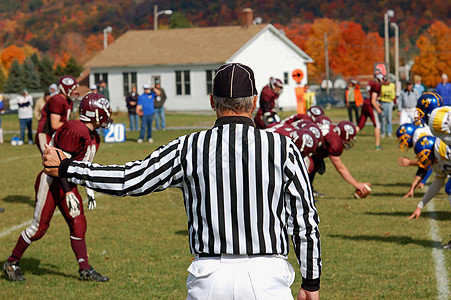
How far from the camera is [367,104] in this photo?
2016cm

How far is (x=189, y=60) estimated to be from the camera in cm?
5444

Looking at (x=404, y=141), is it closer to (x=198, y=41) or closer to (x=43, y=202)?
(x=43, y=202)

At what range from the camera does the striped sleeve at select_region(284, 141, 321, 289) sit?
3359mm

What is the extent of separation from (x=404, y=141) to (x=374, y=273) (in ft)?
10.7

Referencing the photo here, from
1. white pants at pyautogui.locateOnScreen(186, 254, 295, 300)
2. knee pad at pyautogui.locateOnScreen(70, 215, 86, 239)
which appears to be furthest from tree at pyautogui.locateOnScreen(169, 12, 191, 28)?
white pants at pyautogui.locateOnScreen(186, 254, 295, 300)

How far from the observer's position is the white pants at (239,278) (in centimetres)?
325

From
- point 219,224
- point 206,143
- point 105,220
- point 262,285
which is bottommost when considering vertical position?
point 105,220

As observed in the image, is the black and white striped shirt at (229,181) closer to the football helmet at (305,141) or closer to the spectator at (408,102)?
the football helmet at (305,141)

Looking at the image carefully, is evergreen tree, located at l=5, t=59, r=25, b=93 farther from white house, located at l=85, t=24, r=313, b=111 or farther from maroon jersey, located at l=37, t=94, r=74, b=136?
maroon jersey, located at l=37, t=94, r=74, b=136

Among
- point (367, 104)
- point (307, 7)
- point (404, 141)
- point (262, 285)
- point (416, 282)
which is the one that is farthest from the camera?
point (307, 7)

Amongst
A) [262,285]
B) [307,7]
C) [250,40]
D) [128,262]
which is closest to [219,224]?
[262,285]

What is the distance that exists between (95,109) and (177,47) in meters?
51.2

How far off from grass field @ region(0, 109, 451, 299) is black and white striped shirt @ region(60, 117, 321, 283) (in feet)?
1.84

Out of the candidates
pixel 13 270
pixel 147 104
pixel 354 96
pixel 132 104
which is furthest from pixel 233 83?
pixel 132 104
